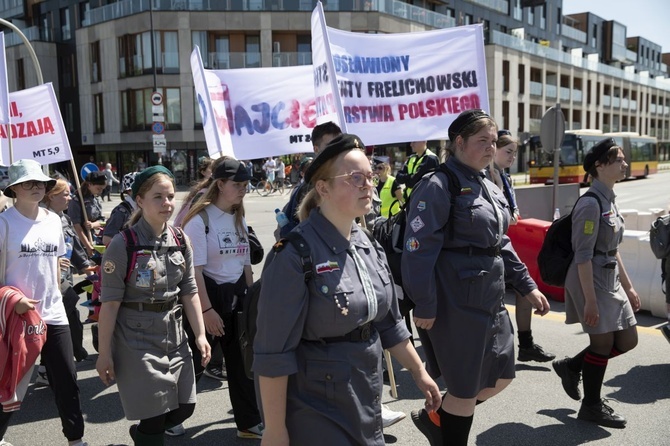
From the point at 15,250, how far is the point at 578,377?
12.8 ft

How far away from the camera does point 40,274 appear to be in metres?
3.88

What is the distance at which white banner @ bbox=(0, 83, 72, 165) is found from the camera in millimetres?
7996

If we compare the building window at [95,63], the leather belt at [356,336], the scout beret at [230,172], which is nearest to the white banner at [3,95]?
the scout beret at [230,172]

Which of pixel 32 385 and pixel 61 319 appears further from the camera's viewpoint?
pixel 32 385

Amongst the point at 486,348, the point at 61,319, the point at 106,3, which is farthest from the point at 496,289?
the point at 106,3

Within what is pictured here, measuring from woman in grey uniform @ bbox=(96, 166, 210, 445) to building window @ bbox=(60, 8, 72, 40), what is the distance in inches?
1843

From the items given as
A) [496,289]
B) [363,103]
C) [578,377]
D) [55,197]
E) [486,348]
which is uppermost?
[363,103]

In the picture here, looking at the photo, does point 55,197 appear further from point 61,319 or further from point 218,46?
point 218,46

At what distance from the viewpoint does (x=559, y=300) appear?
7801 millimetres

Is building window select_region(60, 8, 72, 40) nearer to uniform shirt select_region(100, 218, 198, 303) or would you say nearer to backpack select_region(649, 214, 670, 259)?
uniform shirt select_region(100, 218, 198, 303)

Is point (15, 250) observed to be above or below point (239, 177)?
below

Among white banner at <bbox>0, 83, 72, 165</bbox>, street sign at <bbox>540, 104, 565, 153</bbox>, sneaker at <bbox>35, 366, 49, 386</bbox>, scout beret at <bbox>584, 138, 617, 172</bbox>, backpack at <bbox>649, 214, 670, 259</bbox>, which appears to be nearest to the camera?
scout beret at <bbox>584, 138, 617, 172</bbox>

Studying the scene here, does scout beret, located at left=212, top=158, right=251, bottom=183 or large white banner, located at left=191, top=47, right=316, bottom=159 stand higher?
large white banner, located at left=191, top=47, right=316, bottom=159

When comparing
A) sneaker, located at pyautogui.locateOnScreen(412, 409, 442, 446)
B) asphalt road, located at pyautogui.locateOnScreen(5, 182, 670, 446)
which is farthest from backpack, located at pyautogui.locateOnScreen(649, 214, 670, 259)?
sneaker, located at pyautogui.locateOnScreen(412, 409, 442, 446)
